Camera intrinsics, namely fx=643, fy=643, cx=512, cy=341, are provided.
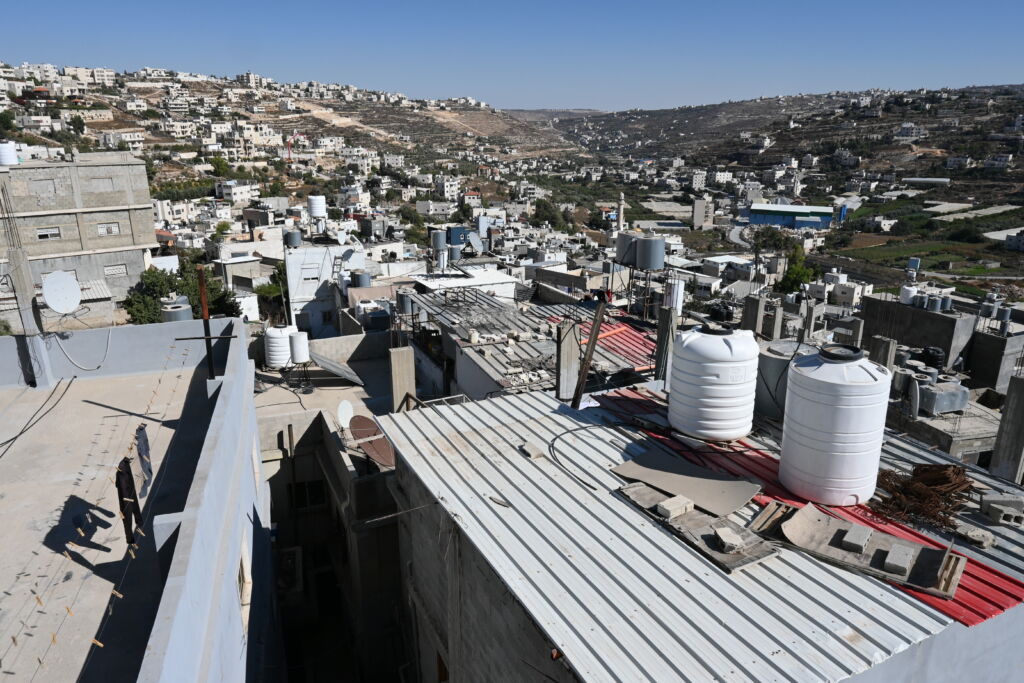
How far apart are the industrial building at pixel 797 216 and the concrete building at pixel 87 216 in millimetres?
101049

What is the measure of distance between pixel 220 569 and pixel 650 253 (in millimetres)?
10974

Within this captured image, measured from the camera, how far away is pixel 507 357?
45.9 ft

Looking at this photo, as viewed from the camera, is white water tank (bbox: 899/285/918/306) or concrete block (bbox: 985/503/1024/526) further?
white water tank (bbox: 899/285/918/306)

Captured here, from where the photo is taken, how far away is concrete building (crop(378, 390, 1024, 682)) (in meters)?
4.27

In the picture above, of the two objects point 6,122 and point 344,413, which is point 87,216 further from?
point 6,122

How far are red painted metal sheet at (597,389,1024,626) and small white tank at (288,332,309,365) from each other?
33.4 feet

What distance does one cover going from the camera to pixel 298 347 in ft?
53.9

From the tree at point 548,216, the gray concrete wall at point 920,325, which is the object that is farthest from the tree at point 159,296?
the tree at point 548,216

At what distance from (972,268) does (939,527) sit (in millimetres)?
83519

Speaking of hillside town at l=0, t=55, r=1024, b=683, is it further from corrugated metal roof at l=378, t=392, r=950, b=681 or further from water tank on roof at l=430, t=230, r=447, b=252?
water tank on roof at l=430, t=230, r=447, b=252

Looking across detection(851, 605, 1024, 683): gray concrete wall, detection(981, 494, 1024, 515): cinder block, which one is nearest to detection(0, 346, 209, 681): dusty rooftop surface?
detection(851, 605, 1024, 683): gray concrete wall

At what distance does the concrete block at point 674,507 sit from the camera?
18.7 feet

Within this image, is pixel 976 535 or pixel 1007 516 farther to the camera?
pixel 1007 516

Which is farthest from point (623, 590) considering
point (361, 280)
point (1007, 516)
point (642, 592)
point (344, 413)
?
point (361, 280)
